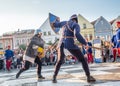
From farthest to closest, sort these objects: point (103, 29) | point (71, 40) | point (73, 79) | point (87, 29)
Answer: point (103, 29) → point (87, 29) → point (73, 79) → point (71, 40)

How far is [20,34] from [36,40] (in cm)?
6964

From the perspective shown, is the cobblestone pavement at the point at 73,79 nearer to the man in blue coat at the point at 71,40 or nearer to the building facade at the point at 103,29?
the man in blue coat at the point at 71,40

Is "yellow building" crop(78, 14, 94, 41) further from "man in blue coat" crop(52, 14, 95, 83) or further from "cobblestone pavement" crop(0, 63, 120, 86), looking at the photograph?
"man in blue coat" crop(52, 14, 95, 83)

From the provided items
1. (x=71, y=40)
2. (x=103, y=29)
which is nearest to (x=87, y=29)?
(x=103, y=29)

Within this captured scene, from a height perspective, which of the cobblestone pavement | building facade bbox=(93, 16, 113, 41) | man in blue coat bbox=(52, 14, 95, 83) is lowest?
the cobblestone pavement

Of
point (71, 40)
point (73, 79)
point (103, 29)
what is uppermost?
point (103, 29)

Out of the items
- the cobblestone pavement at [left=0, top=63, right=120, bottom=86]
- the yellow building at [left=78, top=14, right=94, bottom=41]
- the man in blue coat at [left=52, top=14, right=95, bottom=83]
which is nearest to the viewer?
the cobblestone pavement at [left=0, top=63, right=120, bottom=86]

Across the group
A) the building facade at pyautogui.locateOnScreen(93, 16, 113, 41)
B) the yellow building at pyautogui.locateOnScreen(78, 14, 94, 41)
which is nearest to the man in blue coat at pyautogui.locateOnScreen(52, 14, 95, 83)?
the yellow building at pyautogui.locateOnScreen(78, 14, 94, 41)

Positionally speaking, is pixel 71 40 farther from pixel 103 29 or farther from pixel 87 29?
pixel 103 29

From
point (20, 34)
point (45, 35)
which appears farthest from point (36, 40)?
point (20, 34)

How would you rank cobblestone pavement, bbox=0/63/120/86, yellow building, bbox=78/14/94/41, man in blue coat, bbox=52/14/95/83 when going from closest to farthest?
cobblestone pavement, bbox=0/63/120/86, man in blue coat, bbox=52/14/95/83, yellow building, bbox=78/14/94/41

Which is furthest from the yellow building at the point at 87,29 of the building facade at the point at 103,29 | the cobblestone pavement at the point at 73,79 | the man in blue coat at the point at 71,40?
the man in blue coat at the point at 71,40

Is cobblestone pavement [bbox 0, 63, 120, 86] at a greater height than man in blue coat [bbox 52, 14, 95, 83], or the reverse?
man in blue coat [bbox 52, 14, 95, 83]

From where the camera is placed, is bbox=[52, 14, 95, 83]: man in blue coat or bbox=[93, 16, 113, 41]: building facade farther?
bbox=[93, 16, 113, 41]: building facade
